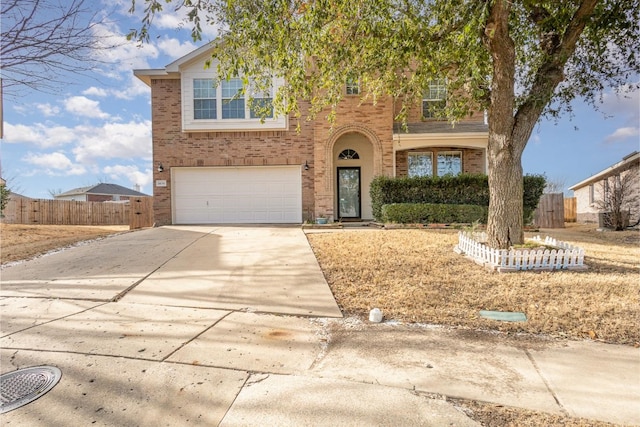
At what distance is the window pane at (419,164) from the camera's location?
14.9 meters

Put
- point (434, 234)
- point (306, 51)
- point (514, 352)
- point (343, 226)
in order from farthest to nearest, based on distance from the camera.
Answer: point (343, 226), point (434, 234), point (306, 51), point (514, 352)

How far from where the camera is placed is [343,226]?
12.7m

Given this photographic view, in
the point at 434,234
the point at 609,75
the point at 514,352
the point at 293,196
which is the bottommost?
the point at 514,352

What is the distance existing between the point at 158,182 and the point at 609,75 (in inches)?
584

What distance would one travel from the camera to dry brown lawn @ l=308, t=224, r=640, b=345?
4.22 m

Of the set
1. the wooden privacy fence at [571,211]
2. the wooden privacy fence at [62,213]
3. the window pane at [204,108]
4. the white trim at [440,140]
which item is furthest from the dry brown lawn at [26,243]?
the wooden privacy fence at [571,211]

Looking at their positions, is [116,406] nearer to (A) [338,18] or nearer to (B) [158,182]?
(A) [338,18]

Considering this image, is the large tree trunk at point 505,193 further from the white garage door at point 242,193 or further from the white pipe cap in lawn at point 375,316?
the white garage door at point 242,193

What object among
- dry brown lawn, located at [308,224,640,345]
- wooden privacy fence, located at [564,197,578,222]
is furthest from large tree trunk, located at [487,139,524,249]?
wooden privacy fence, located at [564,197,578,222]

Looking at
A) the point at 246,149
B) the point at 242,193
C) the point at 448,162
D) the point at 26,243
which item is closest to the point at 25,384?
the point at 26,243

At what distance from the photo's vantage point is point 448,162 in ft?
48.7

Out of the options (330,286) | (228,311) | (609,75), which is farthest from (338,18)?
(609,75)

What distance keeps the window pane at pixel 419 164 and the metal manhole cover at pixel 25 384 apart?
1375 centimetres

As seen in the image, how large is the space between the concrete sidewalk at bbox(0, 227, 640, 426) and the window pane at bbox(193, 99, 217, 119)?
994cm
